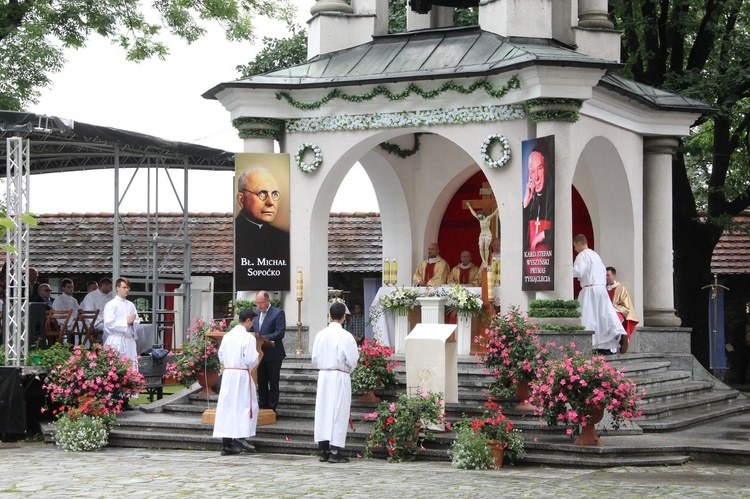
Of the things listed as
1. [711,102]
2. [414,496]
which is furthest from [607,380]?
[711,102]

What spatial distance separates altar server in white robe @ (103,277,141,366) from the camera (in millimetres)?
17828

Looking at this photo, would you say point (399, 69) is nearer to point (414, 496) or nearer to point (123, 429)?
point (123, 429)

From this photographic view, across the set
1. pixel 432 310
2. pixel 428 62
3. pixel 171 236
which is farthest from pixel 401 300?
pixel 171 236

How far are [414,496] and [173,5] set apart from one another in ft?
51.9

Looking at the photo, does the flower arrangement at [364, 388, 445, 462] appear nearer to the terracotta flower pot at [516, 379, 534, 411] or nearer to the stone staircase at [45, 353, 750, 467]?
the stone staircase at [45, 353, 750, 467]

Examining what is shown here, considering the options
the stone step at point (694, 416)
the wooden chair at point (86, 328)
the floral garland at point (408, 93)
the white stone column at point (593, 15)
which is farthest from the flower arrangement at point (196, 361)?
the white stone column at point (593, 15)

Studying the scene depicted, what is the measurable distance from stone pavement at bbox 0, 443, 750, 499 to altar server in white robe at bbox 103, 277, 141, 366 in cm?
386

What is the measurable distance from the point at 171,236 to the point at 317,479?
1785 cm

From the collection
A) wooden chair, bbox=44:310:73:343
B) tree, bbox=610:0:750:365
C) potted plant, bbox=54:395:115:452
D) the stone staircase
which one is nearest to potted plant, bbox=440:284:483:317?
the stone staircase

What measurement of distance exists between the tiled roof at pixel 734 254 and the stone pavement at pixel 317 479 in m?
14.8

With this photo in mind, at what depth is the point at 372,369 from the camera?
49.5ft

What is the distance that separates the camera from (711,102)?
22.0 m

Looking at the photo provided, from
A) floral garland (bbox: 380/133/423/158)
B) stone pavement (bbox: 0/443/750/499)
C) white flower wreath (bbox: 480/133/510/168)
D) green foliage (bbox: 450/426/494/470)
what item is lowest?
stone pavement (bbox: 0/443/750/499)

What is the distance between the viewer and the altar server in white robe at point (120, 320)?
17828 millimetres
